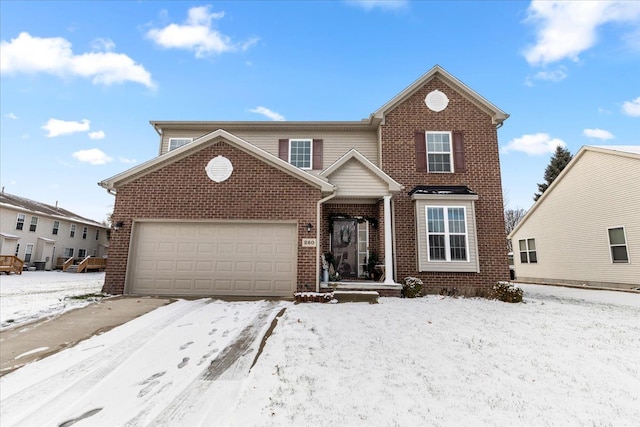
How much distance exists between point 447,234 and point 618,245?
915cm

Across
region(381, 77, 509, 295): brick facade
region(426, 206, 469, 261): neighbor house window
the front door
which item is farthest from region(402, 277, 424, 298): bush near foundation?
the front door

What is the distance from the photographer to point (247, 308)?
7180 mm

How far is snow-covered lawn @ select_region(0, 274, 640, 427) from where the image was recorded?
287 cm

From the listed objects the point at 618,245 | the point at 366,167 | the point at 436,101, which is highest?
the point at 436,101

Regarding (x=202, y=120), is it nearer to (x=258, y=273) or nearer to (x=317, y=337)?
(x=258, y=273)

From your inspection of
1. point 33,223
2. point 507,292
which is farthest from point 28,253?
point 507,292

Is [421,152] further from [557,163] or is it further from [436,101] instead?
[557,163]

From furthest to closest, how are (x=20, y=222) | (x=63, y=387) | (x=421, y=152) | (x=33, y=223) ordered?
(x=33, y=223) → (x=20, y=222) → (x=421, y=152) → (x=63, y=387)

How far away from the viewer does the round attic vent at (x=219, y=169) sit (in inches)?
369

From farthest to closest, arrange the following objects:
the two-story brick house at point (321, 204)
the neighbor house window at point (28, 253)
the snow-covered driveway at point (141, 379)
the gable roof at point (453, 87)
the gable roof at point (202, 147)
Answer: the neighbor house window at point (28, 253)
the gable roof at point (453, 87)
the gable roof at point (202, 147)
the two-story brick house at point (321, 204)
the snow-covered driveway at point (141, 379)

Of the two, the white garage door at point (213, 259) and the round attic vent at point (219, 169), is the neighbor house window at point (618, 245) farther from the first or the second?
the round attic vent at point (219, 169)

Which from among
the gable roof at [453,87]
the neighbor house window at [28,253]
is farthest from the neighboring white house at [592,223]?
the neighbor house window at [28,253]

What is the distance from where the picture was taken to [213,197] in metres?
9.23

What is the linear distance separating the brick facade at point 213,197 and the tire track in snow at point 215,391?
178 inches
